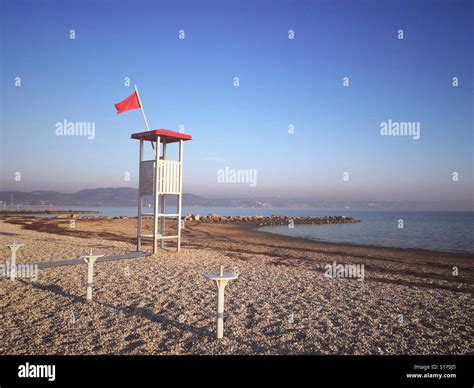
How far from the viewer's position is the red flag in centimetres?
1459

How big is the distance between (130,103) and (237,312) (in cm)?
1051

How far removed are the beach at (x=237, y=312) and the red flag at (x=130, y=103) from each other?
629 centimetres

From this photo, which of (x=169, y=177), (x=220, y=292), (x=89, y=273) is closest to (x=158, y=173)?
(x=169, y=177)

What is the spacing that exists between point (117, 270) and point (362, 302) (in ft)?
24.5

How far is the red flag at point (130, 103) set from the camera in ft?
47.9

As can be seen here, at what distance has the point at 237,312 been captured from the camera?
7.30m

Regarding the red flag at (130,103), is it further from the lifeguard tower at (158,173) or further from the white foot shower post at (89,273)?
the white foot shower post at (89,273)

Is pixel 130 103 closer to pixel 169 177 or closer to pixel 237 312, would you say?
pixel 169 177
